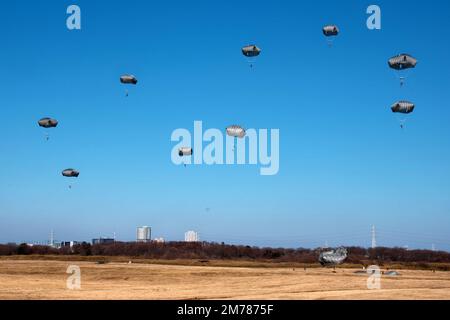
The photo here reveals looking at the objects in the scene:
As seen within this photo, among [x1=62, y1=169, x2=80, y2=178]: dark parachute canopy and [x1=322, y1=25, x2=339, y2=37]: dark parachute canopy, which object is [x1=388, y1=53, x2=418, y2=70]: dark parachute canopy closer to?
[x1=322, y1=25, x2=339, y2=37]: dark parachute canopy

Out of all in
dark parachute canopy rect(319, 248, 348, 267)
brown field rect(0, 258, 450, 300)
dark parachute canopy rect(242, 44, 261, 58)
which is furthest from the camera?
dark parachute canopy rect(319, 248, 348, 267)

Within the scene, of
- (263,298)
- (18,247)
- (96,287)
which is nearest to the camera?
(263,298)

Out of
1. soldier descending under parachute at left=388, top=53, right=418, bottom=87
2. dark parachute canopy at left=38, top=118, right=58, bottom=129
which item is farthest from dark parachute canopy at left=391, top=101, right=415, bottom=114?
dark parachute canopy at left=38, top=118, right=58, bottom=129

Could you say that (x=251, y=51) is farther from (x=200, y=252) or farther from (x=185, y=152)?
(x=200, y=252)

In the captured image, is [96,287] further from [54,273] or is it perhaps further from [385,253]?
[385,253]

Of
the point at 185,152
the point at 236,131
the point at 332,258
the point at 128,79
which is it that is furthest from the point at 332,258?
the point at 128,79
